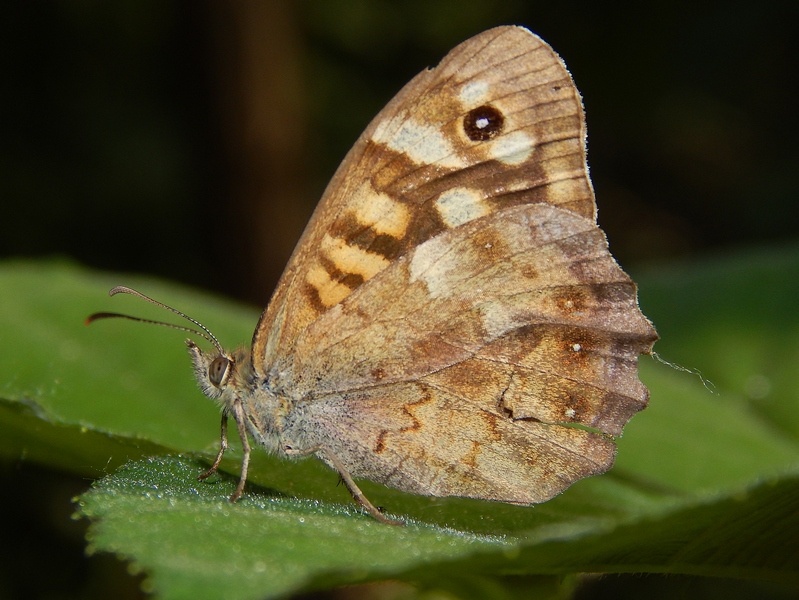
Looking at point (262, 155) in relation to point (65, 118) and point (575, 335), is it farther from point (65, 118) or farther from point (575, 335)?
point (575, 335)

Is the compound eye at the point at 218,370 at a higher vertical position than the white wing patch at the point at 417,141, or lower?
lower

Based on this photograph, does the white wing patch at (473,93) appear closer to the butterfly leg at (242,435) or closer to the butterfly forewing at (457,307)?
the butterfly forewing at (457,307)

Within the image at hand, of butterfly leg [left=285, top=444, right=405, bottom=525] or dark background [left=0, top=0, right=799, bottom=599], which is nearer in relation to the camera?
butterfly leg [left=285, top=444, right=405, bottom=525]

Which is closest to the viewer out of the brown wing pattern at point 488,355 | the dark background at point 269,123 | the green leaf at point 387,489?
the green leaf at point 387,489

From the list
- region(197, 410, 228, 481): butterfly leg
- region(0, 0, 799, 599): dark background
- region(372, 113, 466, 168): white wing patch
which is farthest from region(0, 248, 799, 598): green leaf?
region(0, 0, 799, 599): dark background

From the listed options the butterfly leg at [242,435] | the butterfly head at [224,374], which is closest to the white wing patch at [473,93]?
the butterfly head at [224,374]

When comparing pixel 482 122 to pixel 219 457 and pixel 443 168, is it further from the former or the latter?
pixel 219 457

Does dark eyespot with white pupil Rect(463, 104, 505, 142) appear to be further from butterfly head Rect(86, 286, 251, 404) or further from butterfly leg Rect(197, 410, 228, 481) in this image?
butterfly leg Rect(197, 410, 228, 481)
